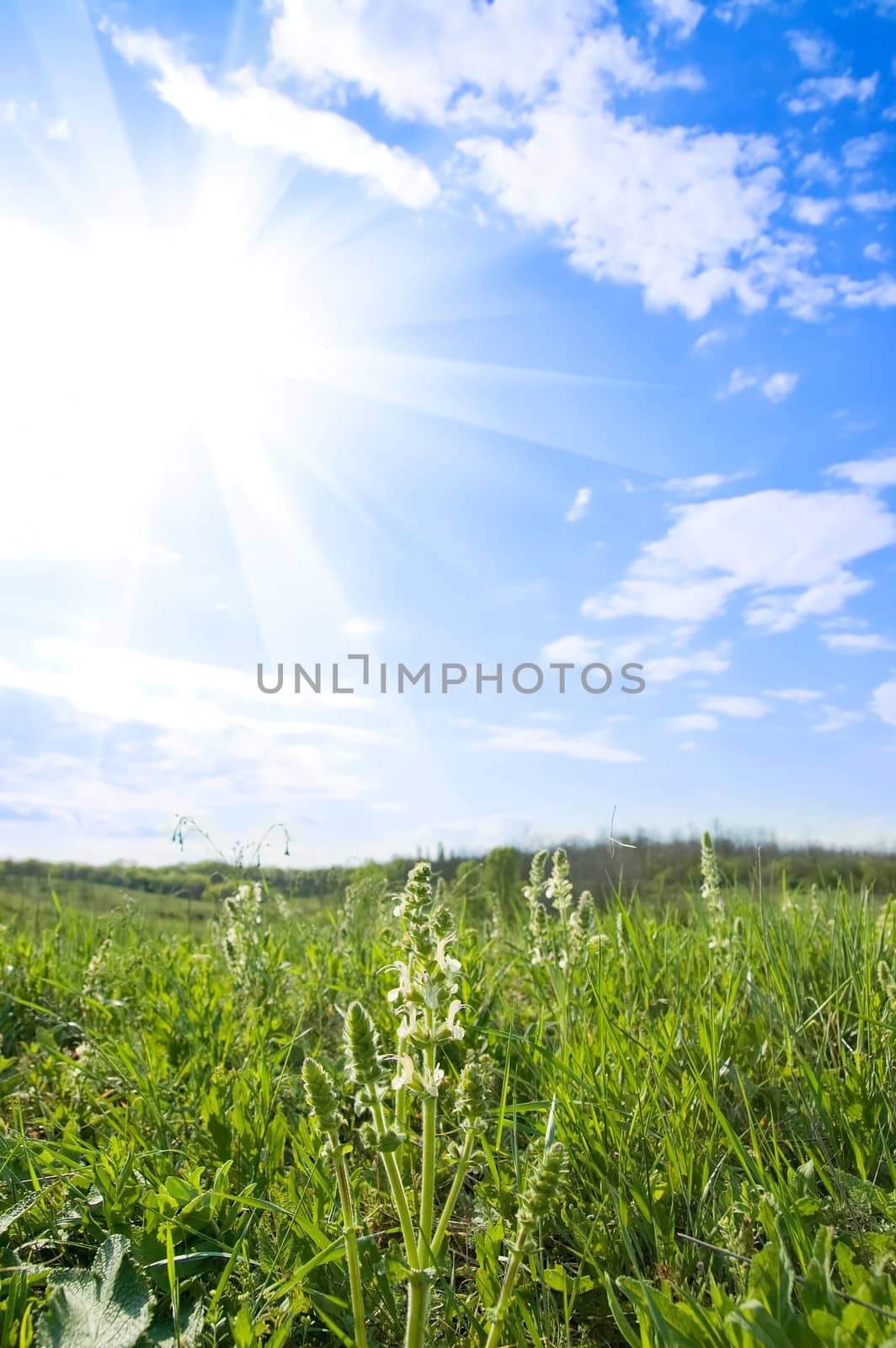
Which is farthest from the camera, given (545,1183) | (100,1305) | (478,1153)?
(478,1153)

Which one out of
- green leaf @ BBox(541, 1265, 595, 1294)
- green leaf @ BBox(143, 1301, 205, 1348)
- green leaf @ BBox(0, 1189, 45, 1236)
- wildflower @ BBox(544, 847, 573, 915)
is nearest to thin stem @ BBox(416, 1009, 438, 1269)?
green leaf @ BBox(541, 1265, 595, 1294)

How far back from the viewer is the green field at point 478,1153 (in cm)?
178

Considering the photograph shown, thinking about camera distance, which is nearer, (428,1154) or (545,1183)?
(545,1183)

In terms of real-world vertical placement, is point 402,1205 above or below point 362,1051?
below

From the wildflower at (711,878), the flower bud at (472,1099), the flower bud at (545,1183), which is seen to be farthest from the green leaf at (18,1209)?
the wildflower at (711,878)

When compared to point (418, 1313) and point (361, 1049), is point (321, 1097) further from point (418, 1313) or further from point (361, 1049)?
point (418, 1313)

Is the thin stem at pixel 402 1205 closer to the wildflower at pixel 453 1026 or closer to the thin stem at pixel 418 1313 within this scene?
the thin stem at pixel 418 1313

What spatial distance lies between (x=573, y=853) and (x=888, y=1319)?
374 cm

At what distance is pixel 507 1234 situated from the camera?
2271 mm

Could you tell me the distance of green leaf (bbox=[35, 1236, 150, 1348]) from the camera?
184 cm

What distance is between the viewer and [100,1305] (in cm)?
191

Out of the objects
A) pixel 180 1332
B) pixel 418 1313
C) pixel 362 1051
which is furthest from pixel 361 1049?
pixel 180 1332

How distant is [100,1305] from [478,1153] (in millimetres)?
991

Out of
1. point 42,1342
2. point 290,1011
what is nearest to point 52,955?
point 290,1011
